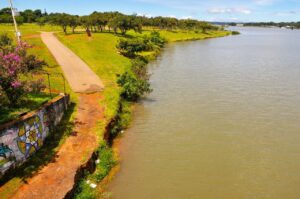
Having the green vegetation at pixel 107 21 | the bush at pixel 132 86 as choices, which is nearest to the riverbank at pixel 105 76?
the bush at pixel 132 86

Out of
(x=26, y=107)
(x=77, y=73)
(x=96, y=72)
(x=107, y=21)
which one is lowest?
(x=96, y=72)

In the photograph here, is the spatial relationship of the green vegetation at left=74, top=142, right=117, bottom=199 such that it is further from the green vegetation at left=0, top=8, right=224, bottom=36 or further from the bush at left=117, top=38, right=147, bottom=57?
the green vegetation at left=0, top=8, right=224, bottom=36

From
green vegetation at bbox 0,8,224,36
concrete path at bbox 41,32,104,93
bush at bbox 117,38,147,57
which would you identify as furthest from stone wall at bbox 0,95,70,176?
green vegetation at bbox 0,8,224,36

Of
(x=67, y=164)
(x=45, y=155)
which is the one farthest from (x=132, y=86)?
(x=67, y=164)

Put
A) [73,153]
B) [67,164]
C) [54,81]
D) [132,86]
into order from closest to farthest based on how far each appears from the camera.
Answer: [67,164] → [73,153] → [54,81] → [132,86]

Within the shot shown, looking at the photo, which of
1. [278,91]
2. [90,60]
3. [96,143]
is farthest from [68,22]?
[96,143]

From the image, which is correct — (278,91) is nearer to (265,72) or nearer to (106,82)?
(265,72)

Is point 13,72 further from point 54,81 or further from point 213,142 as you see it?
point 213,142
